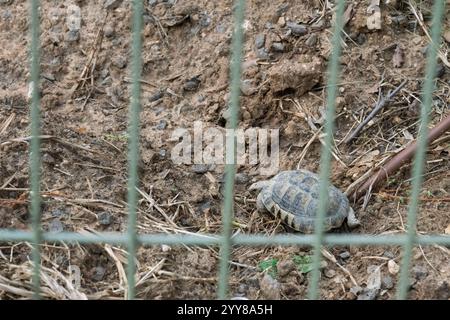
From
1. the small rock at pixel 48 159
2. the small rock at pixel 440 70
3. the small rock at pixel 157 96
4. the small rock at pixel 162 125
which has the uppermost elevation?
the small rock at pixel 440 70

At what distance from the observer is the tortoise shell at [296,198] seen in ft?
12.9

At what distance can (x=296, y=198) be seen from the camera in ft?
13.4

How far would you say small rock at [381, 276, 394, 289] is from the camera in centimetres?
337

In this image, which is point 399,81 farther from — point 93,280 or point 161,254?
point 93,280

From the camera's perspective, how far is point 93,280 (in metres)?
3.12

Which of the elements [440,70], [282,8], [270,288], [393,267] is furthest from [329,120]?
[282,8]

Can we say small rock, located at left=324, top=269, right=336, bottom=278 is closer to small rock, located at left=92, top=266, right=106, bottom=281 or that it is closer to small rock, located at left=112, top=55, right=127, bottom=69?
small rock, located at left=92, top=266, right=106, bottom=281

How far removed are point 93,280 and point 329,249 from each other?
3.49 ft

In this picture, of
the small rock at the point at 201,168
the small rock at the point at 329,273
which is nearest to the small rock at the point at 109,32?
the small rock at the point at 201,168

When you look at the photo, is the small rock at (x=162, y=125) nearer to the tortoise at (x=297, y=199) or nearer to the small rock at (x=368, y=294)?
the tortoise at (x=297, y=199)

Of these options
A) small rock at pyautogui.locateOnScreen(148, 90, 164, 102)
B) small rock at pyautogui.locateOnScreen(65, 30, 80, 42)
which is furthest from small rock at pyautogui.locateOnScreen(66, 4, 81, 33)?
small rock at pyautogui.locateOnScreen(148, 90, 164, 102)

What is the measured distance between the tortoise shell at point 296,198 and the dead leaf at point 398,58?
0.94 m

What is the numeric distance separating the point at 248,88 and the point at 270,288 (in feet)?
5.00

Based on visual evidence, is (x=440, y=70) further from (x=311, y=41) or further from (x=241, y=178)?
(x=241, y=178)
